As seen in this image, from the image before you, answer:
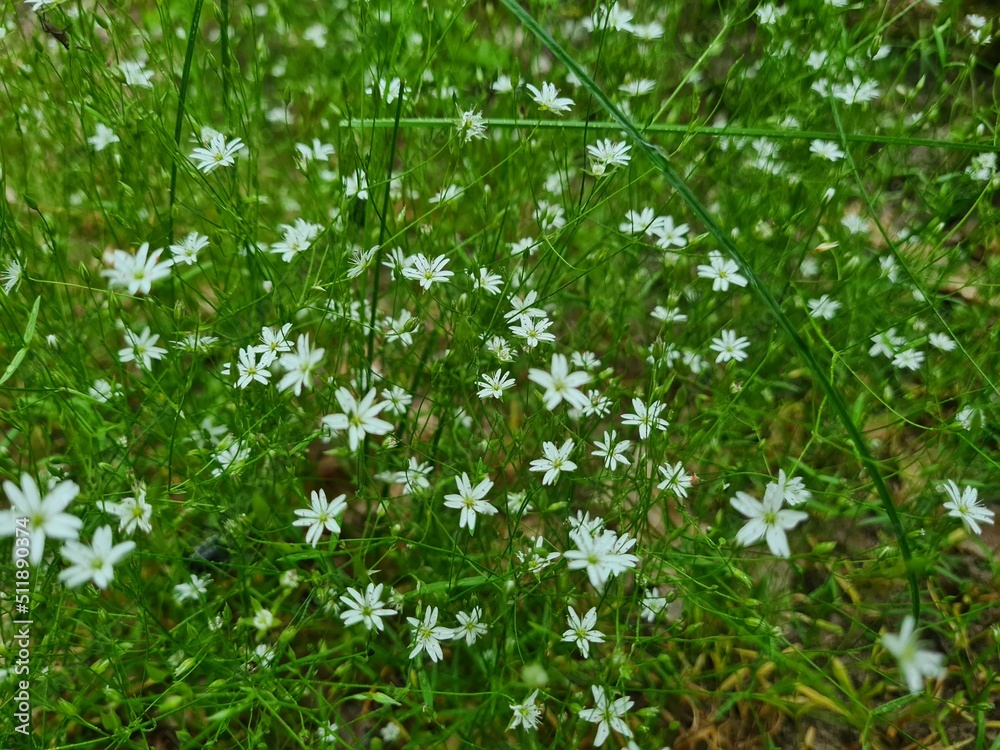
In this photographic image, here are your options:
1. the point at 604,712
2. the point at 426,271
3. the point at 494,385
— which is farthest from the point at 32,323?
the point at 604,712

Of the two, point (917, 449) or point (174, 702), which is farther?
point (917, 449)

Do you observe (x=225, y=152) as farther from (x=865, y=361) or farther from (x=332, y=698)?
(x=865, y=361)

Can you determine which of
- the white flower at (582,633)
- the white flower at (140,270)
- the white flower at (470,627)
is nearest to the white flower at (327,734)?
the white flower at (470,627)

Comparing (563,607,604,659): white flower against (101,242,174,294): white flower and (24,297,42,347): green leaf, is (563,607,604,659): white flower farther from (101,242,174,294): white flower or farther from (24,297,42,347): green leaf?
(24,297,42,347): green leaf

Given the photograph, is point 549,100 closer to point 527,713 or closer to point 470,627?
point 470,627

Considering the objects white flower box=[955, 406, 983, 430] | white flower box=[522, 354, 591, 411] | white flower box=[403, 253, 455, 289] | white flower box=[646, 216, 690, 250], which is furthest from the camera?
white flower box=[646, 216, 690, 250]

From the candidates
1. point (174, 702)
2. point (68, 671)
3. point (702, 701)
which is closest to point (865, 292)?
point (702, 701)

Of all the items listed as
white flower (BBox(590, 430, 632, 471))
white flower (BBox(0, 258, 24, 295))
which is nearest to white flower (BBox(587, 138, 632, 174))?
white flower (BBox(590, 430, 632, 471))
